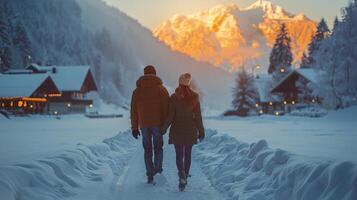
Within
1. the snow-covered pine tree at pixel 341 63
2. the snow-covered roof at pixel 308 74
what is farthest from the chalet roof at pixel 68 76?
the snow-covered pine tree at pixel 341 63

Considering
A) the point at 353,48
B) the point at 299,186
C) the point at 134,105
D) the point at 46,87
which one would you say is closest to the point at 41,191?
the point at 134,105

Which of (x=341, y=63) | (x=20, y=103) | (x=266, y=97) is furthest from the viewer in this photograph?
(x=266, y=97)

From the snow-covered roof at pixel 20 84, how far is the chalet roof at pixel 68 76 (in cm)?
1214

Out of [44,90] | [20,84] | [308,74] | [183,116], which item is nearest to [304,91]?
[308,74]

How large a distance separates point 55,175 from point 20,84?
57.8 metres

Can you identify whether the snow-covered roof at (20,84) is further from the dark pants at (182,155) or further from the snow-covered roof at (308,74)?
the dark pants at (182,155)

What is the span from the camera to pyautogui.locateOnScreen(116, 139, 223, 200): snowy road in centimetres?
650

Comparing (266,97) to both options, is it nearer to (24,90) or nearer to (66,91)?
(66,91)

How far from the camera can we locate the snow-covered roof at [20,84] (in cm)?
5878

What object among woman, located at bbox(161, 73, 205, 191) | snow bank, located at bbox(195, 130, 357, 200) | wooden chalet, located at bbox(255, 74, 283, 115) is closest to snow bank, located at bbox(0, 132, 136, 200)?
woman, located at bbox(161, 73, 205, 191)

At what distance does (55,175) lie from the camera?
707 cm

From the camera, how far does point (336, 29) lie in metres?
40.3

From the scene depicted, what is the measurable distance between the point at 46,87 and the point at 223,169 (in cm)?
6137

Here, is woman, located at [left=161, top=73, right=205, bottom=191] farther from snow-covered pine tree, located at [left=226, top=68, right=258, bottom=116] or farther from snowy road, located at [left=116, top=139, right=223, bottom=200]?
snow-covered pine tree, located at [left=226, top=68, right=258, bottom=116]
